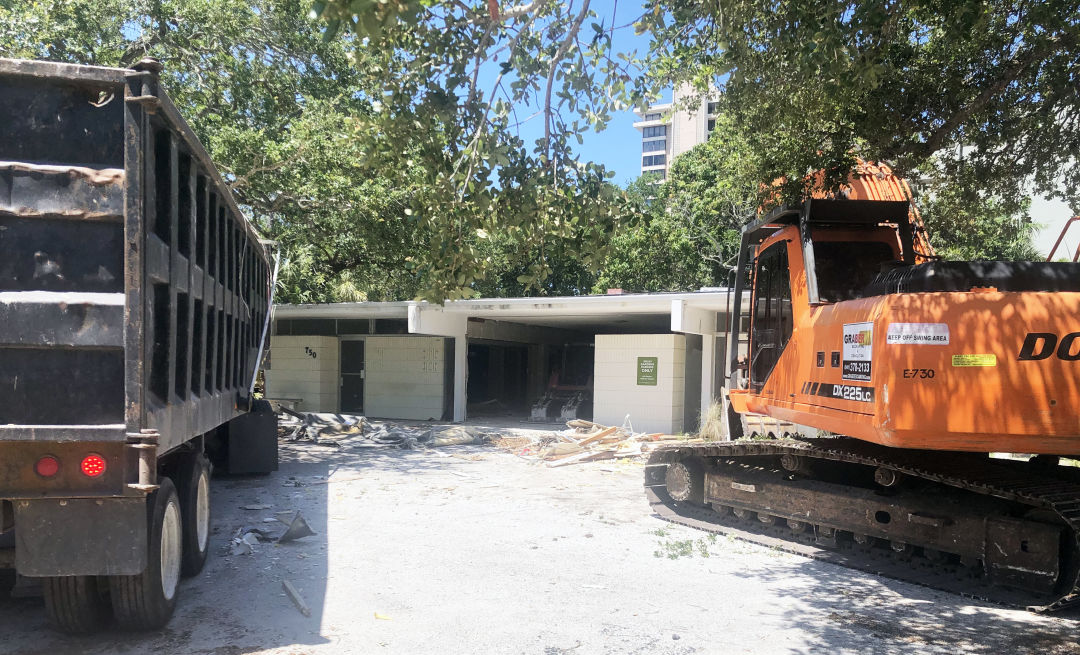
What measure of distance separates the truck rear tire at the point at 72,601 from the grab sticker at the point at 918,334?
5.23 m

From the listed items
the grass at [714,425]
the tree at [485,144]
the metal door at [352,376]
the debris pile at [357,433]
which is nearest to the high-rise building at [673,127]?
the tree at [485,144]

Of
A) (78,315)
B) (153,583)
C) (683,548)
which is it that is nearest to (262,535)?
(153,583)

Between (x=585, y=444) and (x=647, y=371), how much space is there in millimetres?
3983

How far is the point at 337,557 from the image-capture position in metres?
6.95

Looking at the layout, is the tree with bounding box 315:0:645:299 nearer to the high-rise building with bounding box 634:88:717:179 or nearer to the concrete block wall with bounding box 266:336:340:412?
the high-rise building with bounding box 634:88:717:179

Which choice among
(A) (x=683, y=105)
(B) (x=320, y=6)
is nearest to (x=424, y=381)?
(A) (x=683, y=105)

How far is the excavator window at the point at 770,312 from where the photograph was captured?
7125 mm

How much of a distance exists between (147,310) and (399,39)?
11.4 ft

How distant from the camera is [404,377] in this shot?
70.1 feet

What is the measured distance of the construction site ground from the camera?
16.2 feet

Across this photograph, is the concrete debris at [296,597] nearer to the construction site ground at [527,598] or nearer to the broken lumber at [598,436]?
the construction site ground at [527,598]

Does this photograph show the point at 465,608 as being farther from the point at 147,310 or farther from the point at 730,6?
the point at 730,6

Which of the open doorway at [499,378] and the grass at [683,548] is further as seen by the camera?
the open doorway at [499,378]

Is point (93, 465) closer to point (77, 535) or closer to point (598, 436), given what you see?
point (77, 535)
